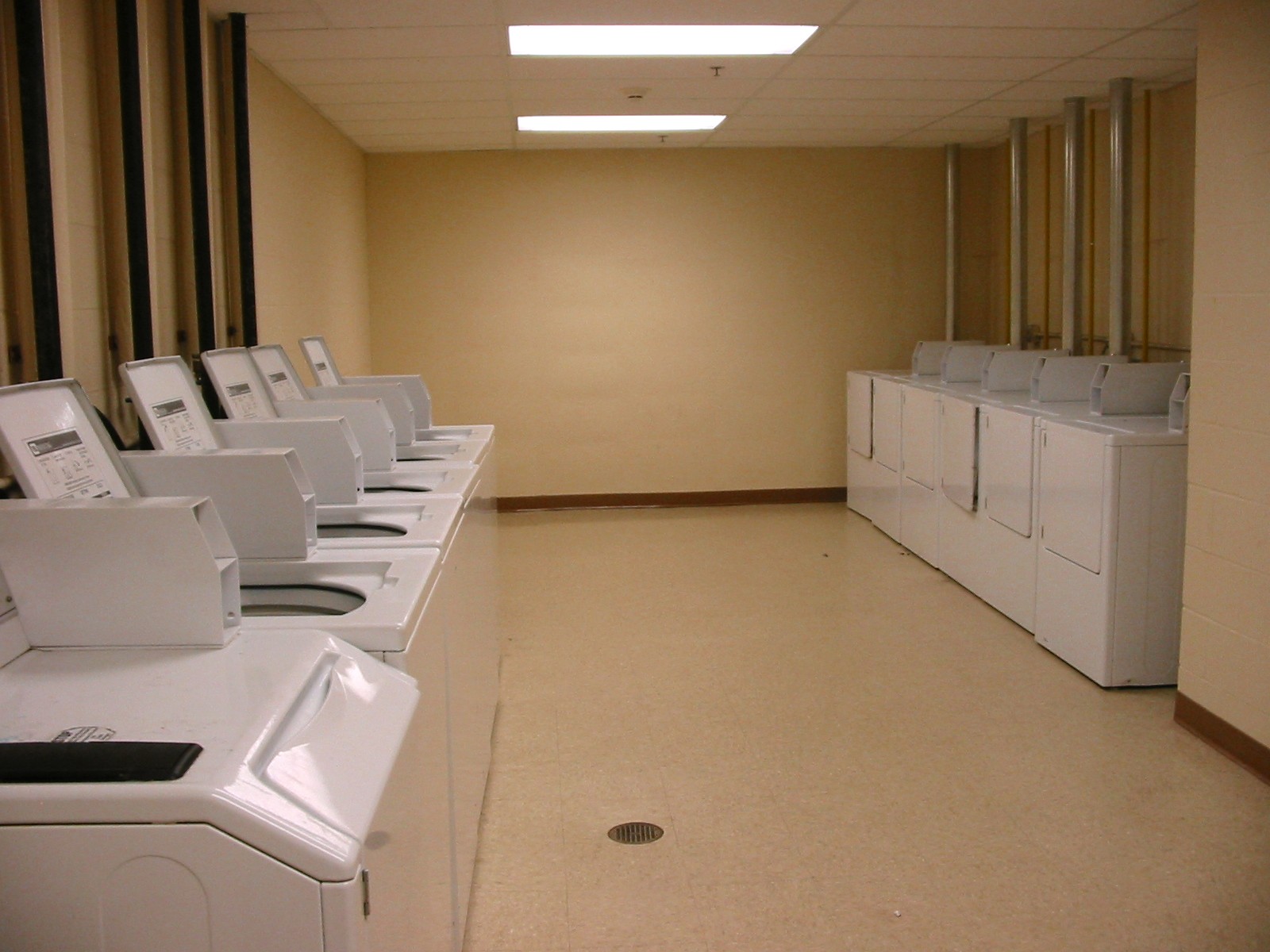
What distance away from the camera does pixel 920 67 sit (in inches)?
201

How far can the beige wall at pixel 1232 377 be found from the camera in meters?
3.32

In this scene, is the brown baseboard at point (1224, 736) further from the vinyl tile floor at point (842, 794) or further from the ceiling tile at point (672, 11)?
the ceiling tile at point (672, 11)

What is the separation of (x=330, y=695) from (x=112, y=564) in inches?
15.3

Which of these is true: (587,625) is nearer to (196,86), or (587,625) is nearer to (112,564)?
(196,86)

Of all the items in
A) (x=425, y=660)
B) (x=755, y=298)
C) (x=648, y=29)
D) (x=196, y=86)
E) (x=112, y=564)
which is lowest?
(x=425, y=660)

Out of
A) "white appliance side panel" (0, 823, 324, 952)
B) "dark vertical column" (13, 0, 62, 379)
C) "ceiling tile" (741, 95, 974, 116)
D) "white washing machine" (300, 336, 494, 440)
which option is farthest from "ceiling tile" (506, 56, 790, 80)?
"white appliance side panel" (0, 823, 324, 952)

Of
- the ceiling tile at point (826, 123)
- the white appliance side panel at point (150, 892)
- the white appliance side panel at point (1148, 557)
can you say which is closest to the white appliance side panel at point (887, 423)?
the ceiling tile at point (826, 123)

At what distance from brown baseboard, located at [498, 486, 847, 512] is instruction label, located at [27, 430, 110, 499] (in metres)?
5.72

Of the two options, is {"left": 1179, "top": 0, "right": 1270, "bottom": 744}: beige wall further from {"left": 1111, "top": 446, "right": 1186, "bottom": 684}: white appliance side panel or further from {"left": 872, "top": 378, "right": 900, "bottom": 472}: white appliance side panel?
{"left": 872, "top": 378, "right": 900, "bottom": 472}: white appliance side panel

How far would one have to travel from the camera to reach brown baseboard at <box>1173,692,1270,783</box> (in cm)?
341

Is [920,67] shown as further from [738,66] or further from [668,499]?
[668,499]

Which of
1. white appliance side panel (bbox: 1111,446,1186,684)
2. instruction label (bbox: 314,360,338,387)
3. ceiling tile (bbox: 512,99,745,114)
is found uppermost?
ceiling tile (bbox: 512,99,745,114)

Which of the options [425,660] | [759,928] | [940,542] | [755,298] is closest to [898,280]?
[755,298]

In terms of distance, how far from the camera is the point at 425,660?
6.72 ft
